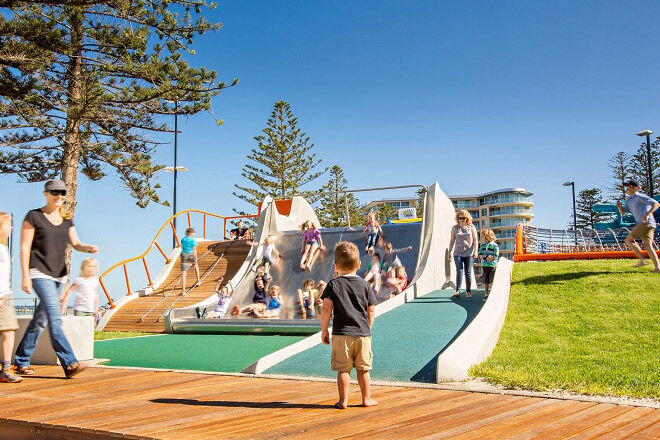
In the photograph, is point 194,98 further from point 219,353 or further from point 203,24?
point 219,353

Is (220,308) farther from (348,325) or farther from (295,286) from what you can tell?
(348,325)

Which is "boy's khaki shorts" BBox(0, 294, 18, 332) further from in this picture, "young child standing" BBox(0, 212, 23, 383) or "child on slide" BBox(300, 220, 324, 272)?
"child on slide" BBox(300, 220, 324, 272)

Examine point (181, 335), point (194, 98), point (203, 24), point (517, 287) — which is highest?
point (203, 24)

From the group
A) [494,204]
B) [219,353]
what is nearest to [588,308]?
[219,353]

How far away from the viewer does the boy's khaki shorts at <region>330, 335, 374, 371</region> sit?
452 centimetres

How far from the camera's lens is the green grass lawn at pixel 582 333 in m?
5.66

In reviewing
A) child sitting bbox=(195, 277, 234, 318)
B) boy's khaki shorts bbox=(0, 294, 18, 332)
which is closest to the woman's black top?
boy's khaki shorts bbox=(0, 294, 18, 332)

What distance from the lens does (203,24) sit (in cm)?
1948

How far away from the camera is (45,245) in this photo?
559 centimetres

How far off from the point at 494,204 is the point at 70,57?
347 ft

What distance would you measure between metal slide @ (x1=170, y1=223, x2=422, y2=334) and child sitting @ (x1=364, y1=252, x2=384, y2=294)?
576 mm

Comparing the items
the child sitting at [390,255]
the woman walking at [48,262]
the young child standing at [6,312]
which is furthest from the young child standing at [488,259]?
the young child standing at [6,312]

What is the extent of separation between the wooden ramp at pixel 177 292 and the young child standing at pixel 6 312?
26.4ft

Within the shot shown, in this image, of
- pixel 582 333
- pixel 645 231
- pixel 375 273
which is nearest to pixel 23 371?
pixel 582 333
